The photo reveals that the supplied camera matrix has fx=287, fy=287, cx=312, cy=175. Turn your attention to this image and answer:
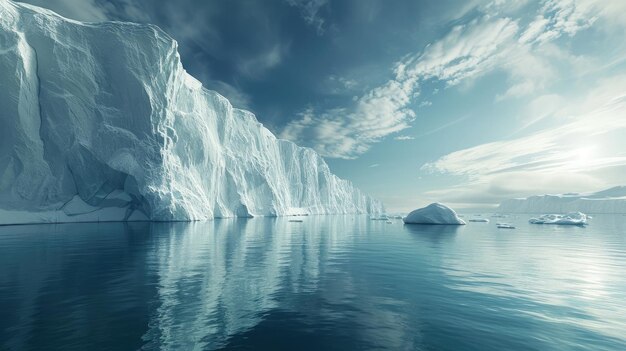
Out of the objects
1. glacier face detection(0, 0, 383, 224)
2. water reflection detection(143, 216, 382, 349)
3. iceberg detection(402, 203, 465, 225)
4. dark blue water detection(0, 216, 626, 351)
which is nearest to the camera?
dark blue water detection(0, 216, 626, 351)

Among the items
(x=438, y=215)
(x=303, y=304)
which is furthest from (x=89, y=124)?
(x=438, y=215)

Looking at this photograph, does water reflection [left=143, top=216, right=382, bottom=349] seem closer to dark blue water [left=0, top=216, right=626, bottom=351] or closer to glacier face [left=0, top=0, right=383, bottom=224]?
dark blue water [left=0, top=216, right=626, bottom=351]

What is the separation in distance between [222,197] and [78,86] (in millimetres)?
39652

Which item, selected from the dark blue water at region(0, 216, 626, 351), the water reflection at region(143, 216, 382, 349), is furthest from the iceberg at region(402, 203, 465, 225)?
the water reflection at region(143, 216, 382, 349)

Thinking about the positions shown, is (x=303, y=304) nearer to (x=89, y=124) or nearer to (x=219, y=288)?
(x=219, y=288)

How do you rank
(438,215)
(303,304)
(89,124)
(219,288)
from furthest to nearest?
(438,215) < (89,124) < (219,288) < (303,304)

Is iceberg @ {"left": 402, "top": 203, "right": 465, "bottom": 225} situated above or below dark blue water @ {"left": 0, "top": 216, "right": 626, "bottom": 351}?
above

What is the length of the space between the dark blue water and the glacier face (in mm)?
33723

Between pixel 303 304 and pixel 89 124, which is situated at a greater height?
pixel 89 124

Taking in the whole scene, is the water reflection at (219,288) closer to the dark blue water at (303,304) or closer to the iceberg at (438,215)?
the dark blue water at (303,304)

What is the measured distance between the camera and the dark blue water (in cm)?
672

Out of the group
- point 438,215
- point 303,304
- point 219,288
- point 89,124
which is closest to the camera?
point 303,304

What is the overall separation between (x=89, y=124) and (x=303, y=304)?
53123 mm

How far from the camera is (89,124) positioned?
152 ft
